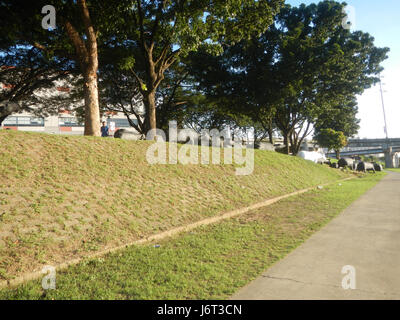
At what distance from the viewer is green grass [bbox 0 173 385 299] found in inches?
148

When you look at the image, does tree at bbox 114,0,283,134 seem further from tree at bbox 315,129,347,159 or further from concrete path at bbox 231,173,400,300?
tree at bbox 315,129,347,159

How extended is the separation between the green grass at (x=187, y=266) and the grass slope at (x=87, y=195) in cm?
65

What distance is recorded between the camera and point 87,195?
22.9 feet

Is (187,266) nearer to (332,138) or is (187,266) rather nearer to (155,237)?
(155,237)

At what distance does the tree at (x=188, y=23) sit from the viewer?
13.6 m

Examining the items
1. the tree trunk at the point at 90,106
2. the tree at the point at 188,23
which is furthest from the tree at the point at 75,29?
the tree at the point at 188,23

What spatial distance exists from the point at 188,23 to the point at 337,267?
43.3ft

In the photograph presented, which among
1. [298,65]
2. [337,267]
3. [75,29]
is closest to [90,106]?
[75,29]

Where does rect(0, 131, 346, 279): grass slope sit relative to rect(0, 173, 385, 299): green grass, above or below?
above

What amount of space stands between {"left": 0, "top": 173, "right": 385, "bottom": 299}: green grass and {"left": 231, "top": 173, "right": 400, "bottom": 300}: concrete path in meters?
0.28

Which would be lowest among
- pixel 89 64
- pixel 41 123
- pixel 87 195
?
pixel 87 195

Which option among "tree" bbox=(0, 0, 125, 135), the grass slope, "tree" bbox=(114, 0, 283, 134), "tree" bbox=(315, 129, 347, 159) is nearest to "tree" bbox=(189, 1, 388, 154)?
"tree" bbox=(114, 0, 283, 134)
